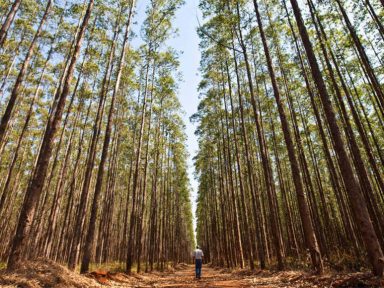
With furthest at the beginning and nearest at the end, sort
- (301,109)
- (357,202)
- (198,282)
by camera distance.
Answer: (301,109)
(198,282)
(357,202)

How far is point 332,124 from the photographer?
19.5 feet

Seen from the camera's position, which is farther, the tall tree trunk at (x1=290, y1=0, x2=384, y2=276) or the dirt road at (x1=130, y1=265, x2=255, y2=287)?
the dirt road at (x1=130, y1=265, x2=255, y2=287)

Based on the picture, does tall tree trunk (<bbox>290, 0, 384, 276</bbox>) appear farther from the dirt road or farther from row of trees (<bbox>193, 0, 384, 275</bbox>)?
the dirt road

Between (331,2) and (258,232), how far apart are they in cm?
1278

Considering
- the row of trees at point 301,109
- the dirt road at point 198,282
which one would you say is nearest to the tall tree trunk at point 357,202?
the row of trees at point 301,109

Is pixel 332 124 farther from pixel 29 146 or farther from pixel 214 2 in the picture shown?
pixel 29 146

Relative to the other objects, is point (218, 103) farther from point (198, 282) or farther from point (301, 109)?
point (198, 282)

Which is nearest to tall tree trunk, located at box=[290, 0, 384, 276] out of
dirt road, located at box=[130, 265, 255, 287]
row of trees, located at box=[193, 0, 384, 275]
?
row of trees, located at box=[193, 0, 384, 275]

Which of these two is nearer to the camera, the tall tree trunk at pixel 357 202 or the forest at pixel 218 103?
the tall tree trunk at pixel 357 202

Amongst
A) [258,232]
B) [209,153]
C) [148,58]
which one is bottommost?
[258,232]

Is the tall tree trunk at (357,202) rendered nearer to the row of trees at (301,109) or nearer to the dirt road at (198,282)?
the row of trees at (301,109)

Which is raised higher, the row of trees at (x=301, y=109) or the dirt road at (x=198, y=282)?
the row of trees at (x=301, y=109)

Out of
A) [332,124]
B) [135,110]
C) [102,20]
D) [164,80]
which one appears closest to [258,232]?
[332,124]

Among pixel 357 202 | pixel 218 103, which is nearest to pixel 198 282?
pixel 357 202
